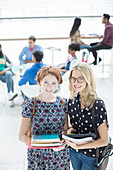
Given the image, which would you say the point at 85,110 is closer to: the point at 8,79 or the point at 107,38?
the point at 8,79

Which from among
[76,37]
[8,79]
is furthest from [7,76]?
[76,37]

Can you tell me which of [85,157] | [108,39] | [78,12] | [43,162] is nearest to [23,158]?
[43,162]

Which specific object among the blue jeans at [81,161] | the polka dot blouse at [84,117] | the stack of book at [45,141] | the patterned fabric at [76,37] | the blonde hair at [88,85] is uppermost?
the patterned fabric at [76,37]

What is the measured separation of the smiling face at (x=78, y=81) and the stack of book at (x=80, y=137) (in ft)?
1.02

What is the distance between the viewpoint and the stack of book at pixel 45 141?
5.32 ft

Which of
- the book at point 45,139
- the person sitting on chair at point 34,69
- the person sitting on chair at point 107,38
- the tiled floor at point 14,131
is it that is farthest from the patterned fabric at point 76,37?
the book at point 45,139

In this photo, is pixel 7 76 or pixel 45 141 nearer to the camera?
pixel 45 141

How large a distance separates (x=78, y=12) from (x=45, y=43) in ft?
41.5

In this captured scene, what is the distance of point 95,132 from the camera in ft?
5.57

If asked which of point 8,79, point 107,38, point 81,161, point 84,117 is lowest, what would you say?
point 81,161

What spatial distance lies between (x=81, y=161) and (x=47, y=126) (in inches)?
16.6

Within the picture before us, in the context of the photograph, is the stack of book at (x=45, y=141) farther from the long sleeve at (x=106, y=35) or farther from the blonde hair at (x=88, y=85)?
the long sleeve at (x=106, y=35)

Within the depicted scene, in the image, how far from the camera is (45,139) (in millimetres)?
1658

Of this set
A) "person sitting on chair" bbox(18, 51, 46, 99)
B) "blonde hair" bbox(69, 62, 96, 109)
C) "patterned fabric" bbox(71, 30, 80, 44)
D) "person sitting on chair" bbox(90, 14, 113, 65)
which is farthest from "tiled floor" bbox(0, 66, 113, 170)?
"blonde hair" bbox(69, 62, 96, 109)
